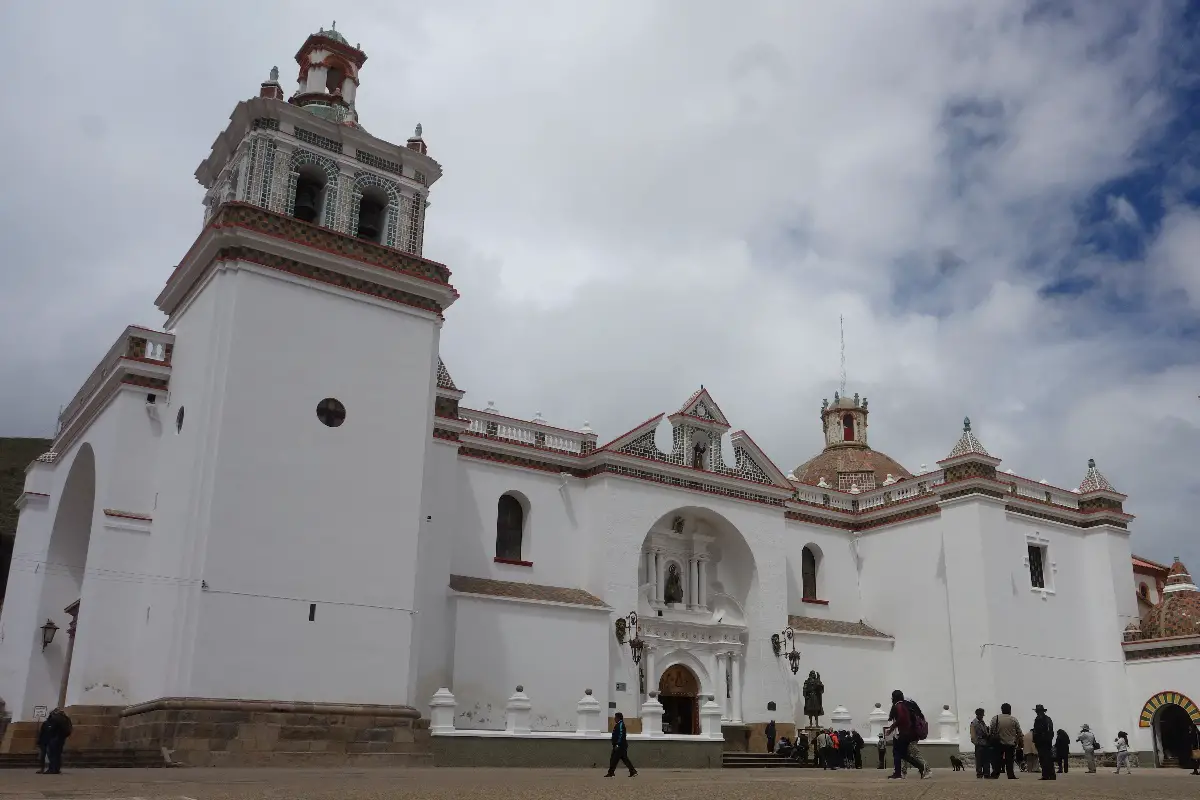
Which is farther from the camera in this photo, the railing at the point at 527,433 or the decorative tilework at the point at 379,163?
the railing at the point at 527,433

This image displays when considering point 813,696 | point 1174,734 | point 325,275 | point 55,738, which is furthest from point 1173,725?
point 55,738

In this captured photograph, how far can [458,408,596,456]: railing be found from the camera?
22.9m

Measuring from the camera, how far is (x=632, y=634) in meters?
22.6

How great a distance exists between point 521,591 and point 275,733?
23.3ft

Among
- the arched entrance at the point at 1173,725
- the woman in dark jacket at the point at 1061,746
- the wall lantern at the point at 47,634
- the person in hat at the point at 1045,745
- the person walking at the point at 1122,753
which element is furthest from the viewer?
the arched entrance at the point at 1173,725

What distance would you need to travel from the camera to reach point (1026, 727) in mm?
24844

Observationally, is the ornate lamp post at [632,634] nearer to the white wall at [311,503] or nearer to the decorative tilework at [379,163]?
the white wall at [311,503]

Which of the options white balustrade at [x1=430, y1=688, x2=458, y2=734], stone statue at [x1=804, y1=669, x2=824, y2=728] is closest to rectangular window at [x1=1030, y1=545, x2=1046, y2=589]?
stone statue at [x1=804, y1=669, x2=824, y2=728]

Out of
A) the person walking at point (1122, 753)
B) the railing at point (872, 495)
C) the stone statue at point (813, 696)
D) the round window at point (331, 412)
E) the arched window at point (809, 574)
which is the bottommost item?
the person walking at point (1122, 753)

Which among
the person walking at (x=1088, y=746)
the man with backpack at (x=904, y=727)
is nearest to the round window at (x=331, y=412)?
the man with backpack at (x=904, y=727)

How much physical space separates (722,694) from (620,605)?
3.50 meters

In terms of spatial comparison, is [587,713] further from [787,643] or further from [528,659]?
[787,643]

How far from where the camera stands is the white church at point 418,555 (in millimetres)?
16016

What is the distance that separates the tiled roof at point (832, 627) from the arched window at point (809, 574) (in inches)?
32.7
